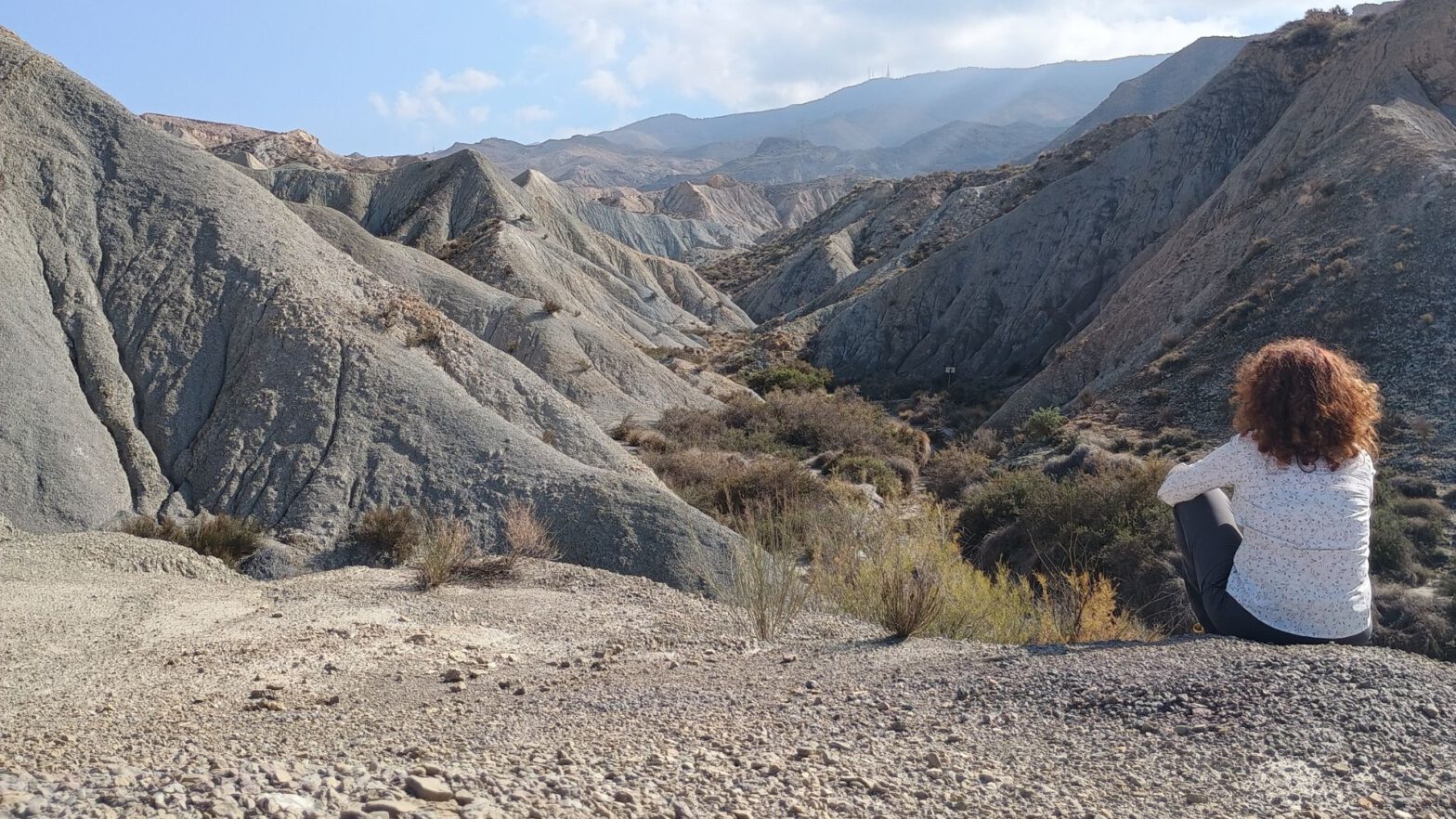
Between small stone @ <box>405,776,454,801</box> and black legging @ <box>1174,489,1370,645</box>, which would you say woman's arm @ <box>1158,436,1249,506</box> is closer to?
black legging @ <box>1174,489,1370,645</box>

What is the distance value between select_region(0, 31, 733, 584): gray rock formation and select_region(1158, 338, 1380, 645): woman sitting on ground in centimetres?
688

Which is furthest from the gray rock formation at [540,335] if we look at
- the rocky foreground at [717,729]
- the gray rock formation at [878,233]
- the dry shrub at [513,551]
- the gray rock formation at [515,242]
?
the gray rock formation at [878,233]

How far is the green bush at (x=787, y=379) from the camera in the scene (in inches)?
1555

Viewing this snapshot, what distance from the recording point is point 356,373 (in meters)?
14.4

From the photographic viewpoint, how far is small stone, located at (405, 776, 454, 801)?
3568 mm

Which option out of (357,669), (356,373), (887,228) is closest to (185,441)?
(356,373)

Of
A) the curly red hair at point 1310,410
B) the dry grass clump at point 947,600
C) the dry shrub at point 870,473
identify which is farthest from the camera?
the dry shrub at point 870,473

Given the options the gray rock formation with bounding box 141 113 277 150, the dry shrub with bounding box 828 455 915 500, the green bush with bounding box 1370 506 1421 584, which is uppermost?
the gray rock formation with bounding box 141 113 277 150

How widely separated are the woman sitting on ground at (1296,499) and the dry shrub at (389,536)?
890 cm

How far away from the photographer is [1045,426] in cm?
2372

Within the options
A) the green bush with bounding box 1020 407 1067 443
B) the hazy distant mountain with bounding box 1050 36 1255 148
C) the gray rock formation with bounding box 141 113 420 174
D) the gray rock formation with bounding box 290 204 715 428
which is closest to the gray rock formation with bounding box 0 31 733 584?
the gray rock formation with bounding box 290 204 715 428

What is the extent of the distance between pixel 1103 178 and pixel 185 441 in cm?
3984

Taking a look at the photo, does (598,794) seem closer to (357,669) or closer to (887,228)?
(357,669)

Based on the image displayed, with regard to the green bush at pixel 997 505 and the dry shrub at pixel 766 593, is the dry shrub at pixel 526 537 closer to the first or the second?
the dry shrub at pixel 766 593
